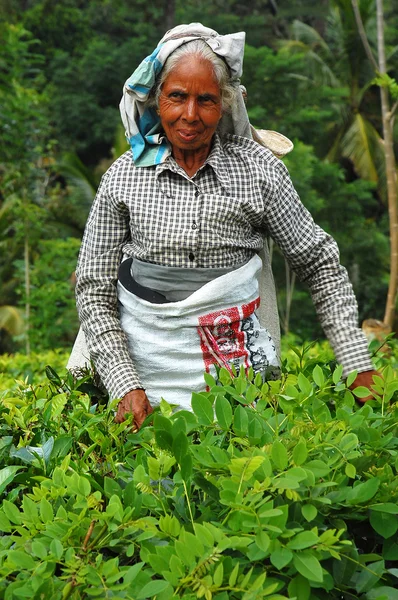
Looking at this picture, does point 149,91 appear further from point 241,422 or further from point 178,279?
point 241,422

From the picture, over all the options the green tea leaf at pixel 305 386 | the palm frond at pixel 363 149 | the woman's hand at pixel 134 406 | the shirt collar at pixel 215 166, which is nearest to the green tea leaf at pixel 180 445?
the green tea leaf at pixel 305 386

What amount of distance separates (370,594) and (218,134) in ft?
5.61

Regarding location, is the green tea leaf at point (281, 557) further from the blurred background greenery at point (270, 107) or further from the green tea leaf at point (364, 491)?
the blurred background greenery at point (270, 107)

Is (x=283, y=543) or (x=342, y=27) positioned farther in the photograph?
(x=342, y=27)

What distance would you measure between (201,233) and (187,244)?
0.16 ft

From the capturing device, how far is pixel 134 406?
247 centimetres

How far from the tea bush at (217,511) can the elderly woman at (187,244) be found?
2.35 feet

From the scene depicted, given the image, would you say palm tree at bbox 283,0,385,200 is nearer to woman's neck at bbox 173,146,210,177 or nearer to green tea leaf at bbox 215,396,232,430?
woman's neck at bbox 173,146,210,177

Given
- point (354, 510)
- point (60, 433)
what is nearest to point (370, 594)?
point (354, 510)

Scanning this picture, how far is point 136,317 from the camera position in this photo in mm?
2658

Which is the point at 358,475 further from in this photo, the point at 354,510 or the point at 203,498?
the point at 203,498

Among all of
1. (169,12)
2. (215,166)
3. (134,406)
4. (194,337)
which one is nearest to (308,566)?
(134,406)

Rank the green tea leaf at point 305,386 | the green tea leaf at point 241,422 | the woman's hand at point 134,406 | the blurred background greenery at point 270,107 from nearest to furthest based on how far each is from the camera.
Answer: the green tea leaf at point 241,422
the green tea leaf at point 305,386
the woman's hand at point 134,406
the blurred background greenery at point 270,107

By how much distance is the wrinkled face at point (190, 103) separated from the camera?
2570mm
